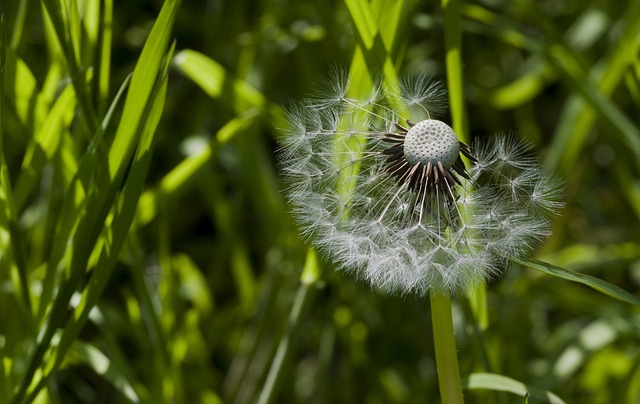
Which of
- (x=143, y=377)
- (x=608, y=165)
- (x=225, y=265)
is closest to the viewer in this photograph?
(x=143, y=377)

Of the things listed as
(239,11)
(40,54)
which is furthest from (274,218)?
(40,54)

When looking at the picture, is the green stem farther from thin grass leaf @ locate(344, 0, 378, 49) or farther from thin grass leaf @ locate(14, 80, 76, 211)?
thin grass leaf @ locate(14, 80, 76, 211)

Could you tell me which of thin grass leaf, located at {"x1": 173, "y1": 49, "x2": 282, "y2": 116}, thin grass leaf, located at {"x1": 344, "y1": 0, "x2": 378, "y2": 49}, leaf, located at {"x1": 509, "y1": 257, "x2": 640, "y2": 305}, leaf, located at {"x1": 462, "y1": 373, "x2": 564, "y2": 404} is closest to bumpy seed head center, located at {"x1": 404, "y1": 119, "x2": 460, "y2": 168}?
leaf, located at {"x1": 509, "y1": 257, "x2": 640, "y2": 305}

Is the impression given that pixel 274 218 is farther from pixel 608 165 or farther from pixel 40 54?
pixel 608 165

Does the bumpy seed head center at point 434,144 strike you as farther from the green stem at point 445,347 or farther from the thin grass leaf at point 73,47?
the thin grass leaf at point 73,47

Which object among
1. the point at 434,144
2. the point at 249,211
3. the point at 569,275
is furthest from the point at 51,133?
the point at 249,211
